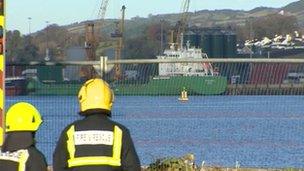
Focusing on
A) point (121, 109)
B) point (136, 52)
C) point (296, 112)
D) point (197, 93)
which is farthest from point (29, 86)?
point (136, 52)

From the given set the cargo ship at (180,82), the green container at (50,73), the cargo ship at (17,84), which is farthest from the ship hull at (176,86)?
the cargo ship at (17,84)

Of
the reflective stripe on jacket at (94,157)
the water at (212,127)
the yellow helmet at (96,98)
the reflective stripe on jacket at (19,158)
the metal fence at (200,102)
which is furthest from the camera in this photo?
the water at (212,127)

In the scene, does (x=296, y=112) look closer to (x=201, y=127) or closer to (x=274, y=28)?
(x=201, y=127)

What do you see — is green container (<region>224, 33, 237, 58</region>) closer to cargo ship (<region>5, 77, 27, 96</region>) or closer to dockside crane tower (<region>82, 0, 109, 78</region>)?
dockside crane tower (<region>82, 0, 109, 78</region>)

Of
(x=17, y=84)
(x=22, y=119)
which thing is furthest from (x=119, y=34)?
(x=22, y=119)

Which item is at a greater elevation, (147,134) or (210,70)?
(210,70)

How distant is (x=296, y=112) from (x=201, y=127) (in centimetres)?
143

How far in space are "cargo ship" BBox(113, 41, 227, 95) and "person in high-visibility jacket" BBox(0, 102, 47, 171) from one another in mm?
5863

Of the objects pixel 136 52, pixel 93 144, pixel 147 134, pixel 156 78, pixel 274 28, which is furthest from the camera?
pixel 274 28

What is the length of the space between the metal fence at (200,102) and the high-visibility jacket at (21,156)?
5.70 m

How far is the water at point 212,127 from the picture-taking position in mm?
13047

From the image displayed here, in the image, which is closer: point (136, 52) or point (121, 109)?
point (121, 109)

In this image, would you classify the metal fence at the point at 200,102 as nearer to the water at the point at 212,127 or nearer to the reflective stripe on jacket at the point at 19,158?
the water at the point at 212,127

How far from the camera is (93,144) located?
260 inches
